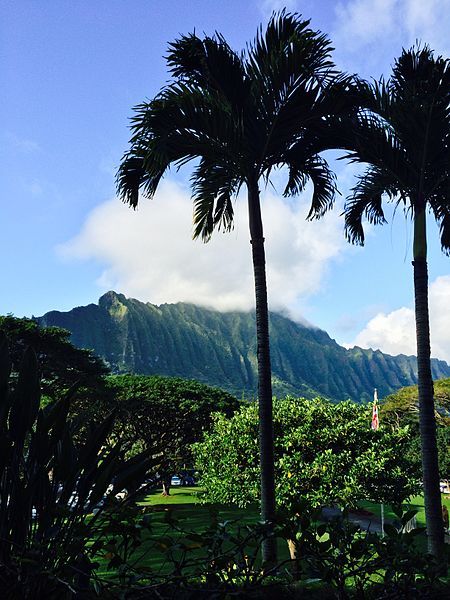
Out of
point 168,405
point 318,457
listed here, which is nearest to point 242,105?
point 318,457

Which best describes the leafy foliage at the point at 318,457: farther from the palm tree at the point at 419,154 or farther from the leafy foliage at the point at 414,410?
the leafy foliage at the point at 414,410

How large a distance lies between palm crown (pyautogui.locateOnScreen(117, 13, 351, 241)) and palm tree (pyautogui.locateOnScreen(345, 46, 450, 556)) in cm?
69

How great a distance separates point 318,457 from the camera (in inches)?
486

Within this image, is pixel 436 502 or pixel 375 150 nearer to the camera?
pixel 436 502

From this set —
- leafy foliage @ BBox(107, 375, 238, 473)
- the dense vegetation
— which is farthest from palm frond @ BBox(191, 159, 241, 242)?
leafy foliage @ BBox(107, 375, 238, 473)

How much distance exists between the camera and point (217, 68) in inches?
315

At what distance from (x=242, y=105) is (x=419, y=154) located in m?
3.01

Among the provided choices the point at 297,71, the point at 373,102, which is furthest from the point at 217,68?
the point at 373,102

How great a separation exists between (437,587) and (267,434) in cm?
580

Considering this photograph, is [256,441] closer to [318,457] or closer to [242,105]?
[318,457]

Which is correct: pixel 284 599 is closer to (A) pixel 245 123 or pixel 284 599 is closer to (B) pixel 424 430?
(B) pixel 424 430

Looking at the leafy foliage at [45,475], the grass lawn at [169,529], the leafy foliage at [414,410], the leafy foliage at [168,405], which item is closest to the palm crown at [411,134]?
the grass lawn at [169,529]

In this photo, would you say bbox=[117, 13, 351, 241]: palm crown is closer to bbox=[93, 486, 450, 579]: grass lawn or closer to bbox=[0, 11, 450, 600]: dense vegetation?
bbox=[0, 11, 450, 600]: dense vegetation

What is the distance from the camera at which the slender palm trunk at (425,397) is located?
7.61 metres
